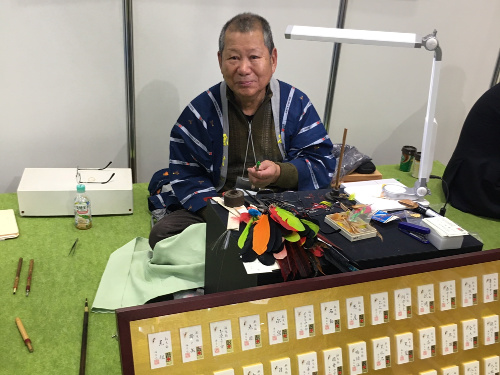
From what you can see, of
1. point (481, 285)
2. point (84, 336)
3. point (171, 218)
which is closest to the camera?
point (481, 285)

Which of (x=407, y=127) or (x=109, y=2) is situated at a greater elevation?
(x=109, y=2)

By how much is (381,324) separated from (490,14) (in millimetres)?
2934

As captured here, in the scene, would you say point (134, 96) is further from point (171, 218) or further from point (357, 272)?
point (357, 272)

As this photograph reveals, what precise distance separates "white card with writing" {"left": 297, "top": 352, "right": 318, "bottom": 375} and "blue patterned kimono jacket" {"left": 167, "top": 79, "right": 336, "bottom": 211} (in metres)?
1.05

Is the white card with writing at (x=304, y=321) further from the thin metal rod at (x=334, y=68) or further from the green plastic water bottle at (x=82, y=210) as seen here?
the thin metal rod at (x=334, y=68)

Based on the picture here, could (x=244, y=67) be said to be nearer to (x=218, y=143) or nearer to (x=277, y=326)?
(x=218, y=143)

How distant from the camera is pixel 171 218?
6.51ft

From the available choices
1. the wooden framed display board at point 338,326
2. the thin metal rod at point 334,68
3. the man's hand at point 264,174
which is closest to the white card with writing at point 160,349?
the wooden framed display board at point 338,326

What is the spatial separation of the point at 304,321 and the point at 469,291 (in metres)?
0.45

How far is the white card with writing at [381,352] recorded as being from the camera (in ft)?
3.61

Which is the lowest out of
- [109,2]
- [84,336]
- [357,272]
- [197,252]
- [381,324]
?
[84,336]

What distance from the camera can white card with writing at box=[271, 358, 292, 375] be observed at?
102 cm

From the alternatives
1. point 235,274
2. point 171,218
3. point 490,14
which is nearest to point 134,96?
point 171,218

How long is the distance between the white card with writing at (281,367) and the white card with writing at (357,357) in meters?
0.15
